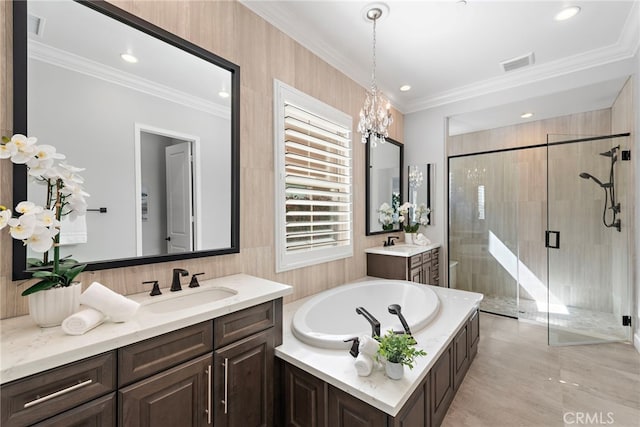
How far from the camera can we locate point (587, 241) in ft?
9.68

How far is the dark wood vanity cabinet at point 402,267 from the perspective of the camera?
3.11 meters

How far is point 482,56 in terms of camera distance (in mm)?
2914

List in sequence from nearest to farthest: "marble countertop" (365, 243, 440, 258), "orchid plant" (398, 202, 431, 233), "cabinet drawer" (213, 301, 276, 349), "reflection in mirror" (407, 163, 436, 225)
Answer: "cabinet drawer" (213, 301, 276, 349) → "marble countertop" (365, 243, 440, 258) → "orchid plant" (398, 202, 431, 233) → "reflection in mirror" (407, 163, 436, 225)

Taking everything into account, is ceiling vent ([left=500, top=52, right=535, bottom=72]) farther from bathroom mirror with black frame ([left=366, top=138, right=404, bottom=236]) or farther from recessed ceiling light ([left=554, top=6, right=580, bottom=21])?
bathroom mirror with black frame ([left=366, top=138, right=404, bottom=236])

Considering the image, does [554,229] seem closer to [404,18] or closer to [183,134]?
[404,18]

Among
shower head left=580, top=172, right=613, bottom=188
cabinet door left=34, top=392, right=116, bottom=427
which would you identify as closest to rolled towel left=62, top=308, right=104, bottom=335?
cabinet door left=34, top=392, right=116, bottom=427

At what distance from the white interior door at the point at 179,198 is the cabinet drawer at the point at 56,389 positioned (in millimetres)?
760

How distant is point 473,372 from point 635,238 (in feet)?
7.18

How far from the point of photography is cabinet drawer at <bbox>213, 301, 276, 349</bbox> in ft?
4.29

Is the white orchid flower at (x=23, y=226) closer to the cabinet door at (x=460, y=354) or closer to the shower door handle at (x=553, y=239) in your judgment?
the cabinet door at (x=460, y=354)

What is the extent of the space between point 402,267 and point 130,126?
279cm

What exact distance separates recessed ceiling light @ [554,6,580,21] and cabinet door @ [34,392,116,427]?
3.85 metres

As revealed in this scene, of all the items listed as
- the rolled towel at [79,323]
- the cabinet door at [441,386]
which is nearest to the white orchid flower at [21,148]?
the rolled towel at [79,323]

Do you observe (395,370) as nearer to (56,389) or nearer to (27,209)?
(56,389)
